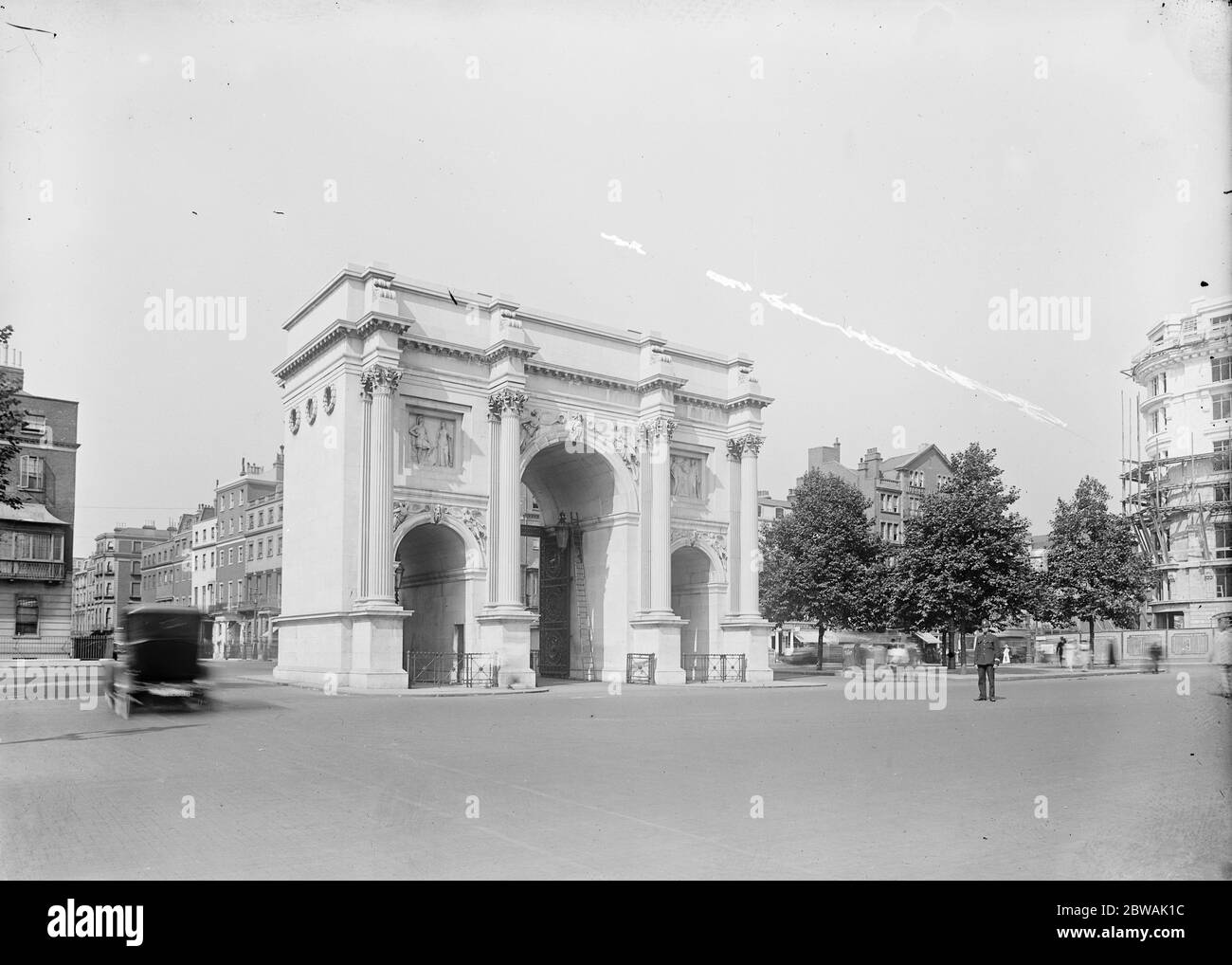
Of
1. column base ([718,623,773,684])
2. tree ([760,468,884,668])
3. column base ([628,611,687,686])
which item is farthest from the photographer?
tree ([760,468,884,668])

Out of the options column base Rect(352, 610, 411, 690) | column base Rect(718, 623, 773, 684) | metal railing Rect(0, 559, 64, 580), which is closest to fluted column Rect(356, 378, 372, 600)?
column base Rect(352, 610, 411, 690)

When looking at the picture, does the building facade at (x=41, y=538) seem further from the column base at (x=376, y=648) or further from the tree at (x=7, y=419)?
the tree at (x=7, y=419)

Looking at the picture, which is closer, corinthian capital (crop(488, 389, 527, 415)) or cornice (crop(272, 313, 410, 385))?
cornice (crop(272, 313, 410, 385))

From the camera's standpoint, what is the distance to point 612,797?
997 cm

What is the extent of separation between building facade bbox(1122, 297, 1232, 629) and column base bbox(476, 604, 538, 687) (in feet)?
65.9

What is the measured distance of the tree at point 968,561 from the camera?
5028cm

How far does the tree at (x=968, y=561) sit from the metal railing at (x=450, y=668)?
2546cm

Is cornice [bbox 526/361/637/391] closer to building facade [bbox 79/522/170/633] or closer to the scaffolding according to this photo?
the scaffolding

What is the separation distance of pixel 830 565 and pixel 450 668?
2678 cm

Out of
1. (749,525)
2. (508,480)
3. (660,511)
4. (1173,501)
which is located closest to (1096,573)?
(1173,501)

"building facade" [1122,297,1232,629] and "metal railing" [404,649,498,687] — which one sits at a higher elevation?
"building facade" [1122,297,1232,629]

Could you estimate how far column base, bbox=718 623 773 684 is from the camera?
4284 centimetres
